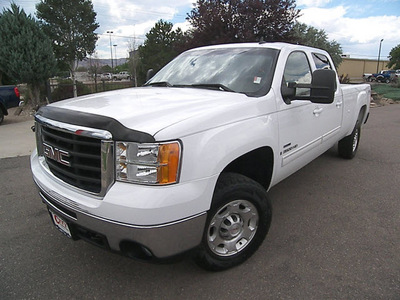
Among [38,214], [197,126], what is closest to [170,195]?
[197,126]

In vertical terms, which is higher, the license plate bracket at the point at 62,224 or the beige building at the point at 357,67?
the beige building at the point at 357,67

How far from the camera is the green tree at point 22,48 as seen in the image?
33.3 feet

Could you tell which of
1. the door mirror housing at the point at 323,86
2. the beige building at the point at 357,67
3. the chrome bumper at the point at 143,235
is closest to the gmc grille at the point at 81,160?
the chrome bumper at the point at 143,235

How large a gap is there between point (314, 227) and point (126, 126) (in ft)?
7.50

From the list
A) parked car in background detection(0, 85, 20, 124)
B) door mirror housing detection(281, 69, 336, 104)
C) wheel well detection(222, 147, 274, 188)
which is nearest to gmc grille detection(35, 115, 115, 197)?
wheel well detection(222, 147, 274, 188)

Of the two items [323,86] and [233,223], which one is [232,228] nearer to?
[233,223]

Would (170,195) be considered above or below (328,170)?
above

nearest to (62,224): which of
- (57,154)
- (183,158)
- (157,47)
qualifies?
(57,154)

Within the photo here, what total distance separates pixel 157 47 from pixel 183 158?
42386mm

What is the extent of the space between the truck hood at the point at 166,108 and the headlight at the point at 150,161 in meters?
0.10

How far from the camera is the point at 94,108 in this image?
2197 millimetres

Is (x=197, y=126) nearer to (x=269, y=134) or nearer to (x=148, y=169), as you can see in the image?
(x=148, y=169)

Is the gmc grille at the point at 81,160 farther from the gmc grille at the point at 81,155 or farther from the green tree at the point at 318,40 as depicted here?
the green tree at the point at 318,40

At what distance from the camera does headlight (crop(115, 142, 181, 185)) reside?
183cm
